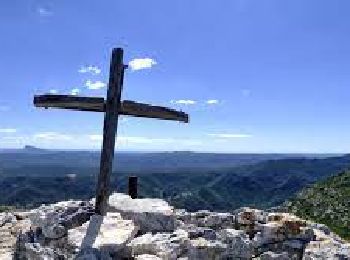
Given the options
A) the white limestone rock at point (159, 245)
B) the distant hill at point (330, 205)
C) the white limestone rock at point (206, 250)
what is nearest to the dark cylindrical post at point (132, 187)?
the white limestone rock at point (159, 245)

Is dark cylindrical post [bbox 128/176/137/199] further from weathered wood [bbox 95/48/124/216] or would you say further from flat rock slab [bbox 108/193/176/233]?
weathered wood [bbox 95/48/124/216]

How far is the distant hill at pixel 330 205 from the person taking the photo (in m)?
60.5

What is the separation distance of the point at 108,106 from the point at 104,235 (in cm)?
385

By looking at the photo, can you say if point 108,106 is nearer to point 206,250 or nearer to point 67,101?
point 67,101

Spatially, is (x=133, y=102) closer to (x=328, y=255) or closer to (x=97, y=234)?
(x=97, y=234)

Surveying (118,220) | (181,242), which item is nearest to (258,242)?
(181,242)

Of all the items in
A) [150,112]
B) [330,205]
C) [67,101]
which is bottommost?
[330,205]

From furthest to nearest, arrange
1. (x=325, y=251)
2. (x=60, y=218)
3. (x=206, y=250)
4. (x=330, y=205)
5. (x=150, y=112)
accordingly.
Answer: (x=330, y=205)
(x=150, y=112)
(x=325, y=251)
(x=60, y=218)
(x=206, y=250)

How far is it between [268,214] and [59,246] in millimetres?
7204

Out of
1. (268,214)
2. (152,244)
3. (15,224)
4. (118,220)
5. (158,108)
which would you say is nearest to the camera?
(152,244)

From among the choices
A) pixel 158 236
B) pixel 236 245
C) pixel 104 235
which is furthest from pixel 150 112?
pixel 236 245

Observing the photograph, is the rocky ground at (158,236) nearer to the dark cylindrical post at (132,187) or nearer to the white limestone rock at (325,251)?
the white limestone rock at (325,251)

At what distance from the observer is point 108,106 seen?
54.5ft

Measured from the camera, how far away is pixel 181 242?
50.3 ft
